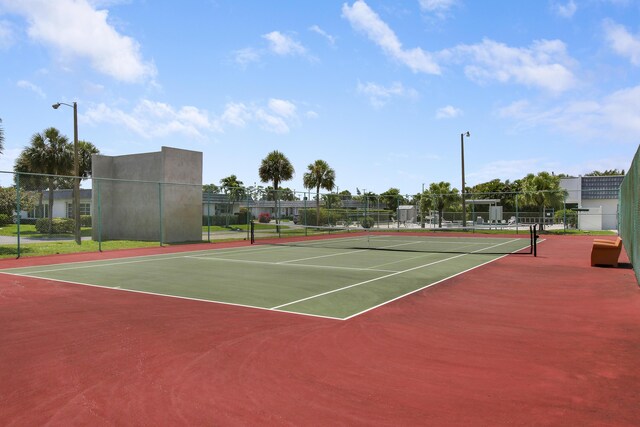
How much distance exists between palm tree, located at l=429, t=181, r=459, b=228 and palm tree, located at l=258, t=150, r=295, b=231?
614 inches

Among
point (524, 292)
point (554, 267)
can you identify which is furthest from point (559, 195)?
point (524, 292)

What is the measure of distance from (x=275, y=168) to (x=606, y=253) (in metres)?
38.5

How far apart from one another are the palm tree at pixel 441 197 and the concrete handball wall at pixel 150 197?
19816 millimetres

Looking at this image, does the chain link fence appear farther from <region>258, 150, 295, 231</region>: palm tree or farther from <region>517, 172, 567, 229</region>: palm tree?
<region>258, 150, 295, 231</region>: palm tree

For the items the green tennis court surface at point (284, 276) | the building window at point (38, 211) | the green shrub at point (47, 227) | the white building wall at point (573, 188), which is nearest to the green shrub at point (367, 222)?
the green tennis court surface at point (284, 276)

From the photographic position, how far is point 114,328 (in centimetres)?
733

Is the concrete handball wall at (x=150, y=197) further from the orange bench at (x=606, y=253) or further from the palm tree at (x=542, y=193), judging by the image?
the palm tree at (x=542, y=193)

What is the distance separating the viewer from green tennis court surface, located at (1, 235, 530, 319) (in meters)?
9.62

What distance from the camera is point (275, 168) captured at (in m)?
50.4

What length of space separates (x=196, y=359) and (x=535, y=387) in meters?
3.97

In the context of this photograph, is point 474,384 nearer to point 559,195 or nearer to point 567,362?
point 567,362

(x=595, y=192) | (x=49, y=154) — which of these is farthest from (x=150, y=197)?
(x=595, y=192)

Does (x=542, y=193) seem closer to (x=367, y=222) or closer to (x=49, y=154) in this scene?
(x=367, y=222)

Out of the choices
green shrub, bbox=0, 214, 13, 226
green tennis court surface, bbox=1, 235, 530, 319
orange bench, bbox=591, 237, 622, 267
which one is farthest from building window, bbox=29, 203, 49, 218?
orange bench, bbox=591, 237, 622, 267
